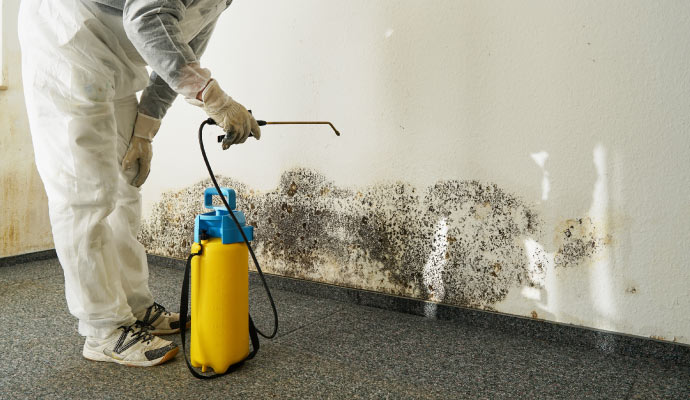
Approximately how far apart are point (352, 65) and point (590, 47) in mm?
823

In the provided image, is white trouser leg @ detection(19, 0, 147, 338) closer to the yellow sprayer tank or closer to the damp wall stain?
the yellow sprayer tank

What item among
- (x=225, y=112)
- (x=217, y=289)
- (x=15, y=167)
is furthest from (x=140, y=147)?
(x=15, y=167)

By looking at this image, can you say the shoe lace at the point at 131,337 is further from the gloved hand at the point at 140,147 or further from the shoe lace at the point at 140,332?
the gloved hand at the point at 140,147

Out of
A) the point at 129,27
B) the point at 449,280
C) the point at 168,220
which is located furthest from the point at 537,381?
the point at 168,220

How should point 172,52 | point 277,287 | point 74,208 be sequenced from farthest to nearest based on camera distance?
point 277,287
point 74,208
point 172,52

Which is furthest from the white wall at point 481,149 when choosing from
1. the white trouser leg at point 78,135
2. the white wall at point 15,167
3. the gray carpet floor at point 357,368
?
the white wall at point 15,167

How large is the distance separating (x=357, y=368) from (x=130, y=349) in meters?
0.62

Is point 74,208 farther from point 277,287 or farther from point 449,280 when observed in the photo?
point 449,280

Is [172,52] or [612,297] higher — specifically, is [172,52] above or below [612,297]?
above

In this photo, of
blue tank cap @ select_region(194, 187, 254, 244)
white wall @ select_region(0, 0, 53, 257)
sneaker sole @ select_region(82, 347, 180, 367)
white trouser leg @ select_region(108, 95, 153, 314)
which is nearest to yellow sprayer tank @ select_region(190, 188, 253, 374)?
blue tank cap @ select_region(194, 187, 254, 244)

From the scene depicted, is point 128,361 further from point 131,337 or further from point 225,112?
point 225,112

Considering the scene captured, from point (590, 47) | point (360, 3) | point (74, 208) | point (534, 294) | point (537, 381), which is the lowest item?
point (537, 381)

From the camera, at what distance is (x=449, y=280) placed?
1.75 meters

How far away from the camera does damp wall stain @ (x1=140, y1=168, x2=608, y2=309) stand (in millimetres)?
1638
